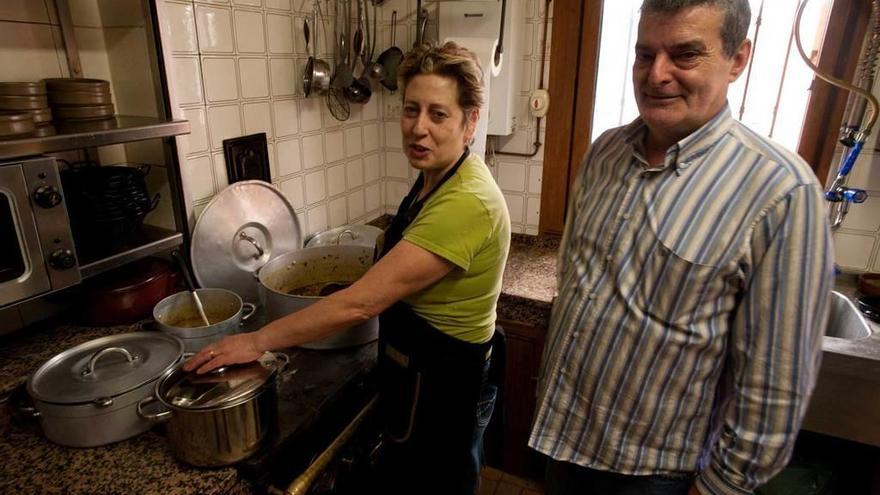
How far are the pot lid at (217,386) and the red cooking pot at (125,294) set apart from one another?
1.34 feet

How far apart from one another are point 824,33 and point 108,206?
196cm

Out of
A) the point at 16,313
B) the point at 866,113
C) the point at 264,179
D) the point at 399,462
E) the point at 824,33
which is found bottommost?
the point at 399,462

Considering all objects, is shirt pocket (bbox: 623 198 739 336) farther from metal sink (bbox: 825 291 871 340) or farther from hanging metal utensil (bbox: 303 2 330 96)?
hanging metal utensil (bbox: 303 2 330 96)

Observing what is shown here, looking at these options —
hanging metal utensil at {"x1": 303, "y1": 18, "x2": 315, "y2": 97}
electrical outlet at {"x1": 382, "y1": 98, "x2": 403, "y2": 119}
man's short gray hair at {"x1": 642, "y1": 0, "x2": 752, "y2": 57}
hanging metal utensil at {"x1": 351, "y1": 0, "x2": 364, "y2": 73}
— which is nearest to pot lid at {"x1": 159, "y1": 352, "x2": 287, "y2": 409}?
man's short gray hair at {"x1": 642, "y1": 0, "x2": 752, "y2": 57}

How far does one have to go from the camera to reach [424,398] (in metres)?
1.07

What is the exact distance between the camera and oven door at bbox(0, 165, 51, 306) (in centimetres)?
84

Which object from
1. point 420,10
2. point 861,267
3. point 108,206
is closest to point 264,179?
point 108,206

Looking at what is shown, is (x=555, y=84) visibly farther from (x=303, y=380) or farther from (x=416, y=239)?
(x=303, y=380)

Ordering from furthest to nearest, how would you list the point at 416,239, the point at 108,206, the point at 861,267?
1. the point at 861,267
2. the point at 108,206
3. the point at 416,239

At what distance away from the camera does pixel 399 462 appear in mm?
1140

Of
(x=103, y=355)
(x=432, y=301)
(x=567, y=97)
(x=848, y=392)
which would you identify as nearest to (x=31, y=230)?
(x=103, y=355)

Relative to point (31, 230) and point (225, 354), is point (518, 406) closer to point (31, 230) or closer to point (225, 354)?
point (225, 354)

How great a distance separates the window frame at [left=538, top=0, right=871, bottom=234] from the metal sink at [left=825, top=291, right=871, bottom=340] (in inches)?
15.7

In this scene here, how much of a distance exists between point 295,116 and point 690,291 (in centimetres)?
131
